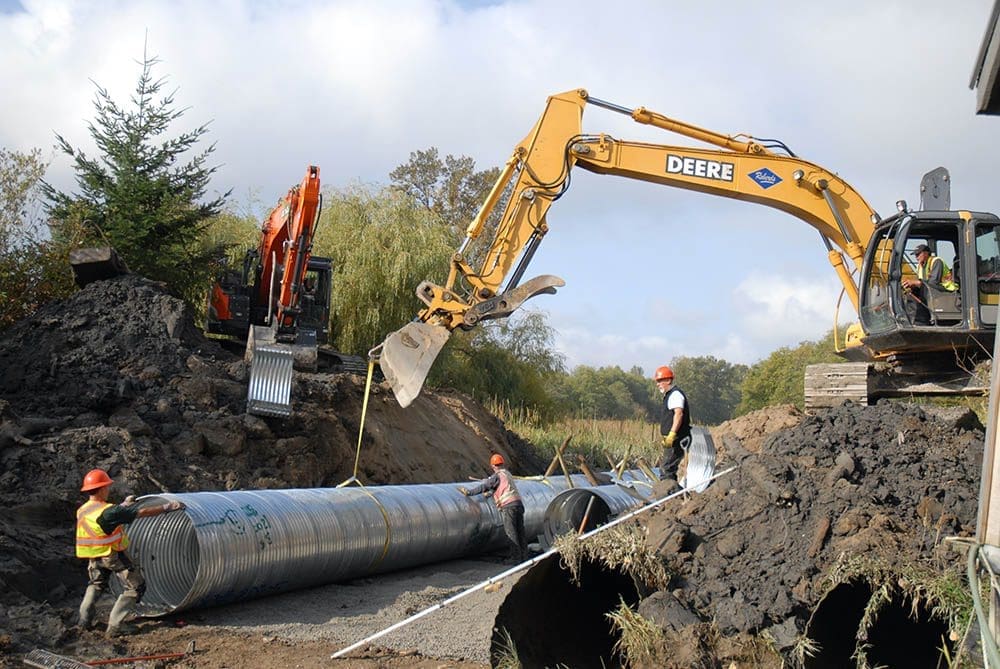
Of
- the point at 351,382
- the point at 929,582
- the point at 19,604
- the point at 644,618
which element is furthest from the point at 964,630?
the point at 351,382

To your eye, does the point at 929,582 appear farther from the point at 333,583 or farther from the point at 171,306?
the point at 171,306

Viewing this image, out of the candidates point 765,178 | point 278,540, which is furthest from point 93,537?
point 765,178

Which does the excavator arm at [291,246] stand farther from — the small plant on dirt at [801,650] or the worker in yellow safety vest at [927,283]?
the small plant on dirt at [801,650]

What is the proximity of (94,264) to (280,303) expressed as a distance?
3.09m

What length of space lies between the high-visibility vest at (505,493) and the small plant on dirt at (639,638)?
4.78 m

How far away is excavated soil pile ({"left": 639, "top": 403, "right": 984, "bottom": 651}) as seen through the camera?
21.1 ft

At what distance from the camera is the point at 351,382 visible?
1593 cm

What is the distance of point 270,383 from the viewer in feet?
45.2

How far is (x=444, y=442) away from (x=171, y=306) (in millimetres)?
5606

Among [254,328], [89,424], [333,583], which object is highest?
[254,328]

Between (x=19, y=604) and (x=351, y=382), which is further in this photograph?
(x=351, y=382)

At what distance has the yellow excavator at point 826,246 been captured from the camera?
986 cm

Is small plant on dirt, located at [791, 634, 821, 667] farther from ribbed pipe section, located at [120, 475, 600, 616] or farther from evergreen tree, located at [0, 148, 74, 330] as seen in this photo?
evergreen tree, located at [0, 148, 74, 330]

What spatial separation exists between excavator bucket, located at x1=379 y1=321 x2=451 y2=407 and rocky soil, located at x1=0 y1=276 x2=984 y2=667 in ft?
8.26
